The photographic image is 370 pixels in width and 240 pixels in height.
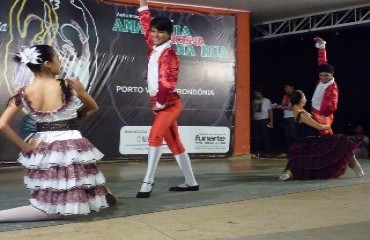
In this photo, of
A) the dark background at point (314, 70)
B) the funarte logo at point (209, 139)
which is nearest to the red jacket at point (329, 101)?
the funarte logo at point (209, 139)

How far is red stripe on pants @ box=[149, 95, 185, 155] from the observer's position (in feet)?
19.9

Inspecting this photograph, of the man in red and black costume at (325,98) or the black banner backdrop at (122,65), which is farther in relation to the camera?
the black banner backdrop at (122,65)

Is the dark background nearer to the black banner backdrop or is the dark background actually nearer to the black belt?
the black banner backdrop

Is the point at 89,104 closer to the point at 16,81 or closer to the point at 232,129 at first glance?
the point at 16,81

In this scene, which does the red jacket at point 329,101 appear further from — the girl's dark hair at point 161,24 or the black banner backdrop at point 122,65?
the black banner backdrop at point 122,65

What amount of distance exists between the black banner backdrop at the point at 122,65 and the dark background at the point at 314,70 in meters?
5.12

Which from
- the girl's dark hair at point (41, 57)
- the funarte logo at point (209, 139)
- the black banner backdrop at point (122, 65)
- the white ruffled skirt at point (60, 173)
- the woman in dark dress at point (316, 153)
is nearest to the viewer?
the white ruffled skirt at point (60, 173)

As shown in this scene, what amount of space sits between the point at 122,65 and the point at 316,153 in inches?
192

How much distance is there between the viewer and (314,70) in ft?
58.3

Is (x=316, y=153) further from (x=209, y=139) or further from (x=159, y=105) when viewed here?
(x=209, y=139)

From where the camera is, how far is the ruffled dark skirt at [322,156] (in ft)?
24.9

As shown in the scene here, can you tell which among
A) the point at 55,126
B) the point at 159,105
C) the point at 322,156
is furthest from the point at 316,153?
the point at 55,126

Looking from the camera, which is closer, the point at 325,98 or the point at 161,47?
the point at 161,47

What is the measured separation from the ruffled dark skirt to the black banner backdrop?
4.43 metres
